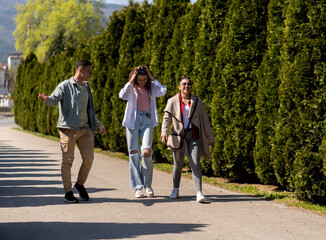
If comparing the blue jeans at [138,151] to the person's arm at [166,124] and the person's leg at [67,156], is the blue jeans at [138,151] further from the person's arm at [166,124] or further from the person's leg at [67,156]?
the person's leg at [67,156]

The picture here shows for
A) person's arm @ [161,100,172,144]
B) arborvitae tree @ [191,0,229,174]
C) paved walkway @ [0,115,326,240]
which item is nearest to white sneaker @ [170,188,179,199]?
paved walkway @ [0,115,326,240]

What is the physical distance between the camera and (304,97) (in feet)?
24.3

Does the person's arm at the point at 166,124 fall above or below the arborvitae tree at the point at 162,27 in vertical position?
below

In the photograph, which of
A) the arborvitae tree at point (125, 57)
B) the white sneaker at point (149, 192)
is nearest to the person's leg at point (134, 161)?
the white sneaker at point (149, 192)

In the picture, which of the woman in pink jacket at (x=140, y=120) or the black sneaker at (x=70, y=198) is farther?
the woman in pink jacket at (x=140, y=120)

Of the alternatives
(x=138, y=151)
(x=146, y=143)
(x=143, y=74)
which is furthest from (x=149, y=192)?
(x=143, y=74)

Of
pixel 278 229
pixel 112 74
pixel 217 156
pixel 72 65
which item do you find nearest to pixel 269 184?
pixel 217 156

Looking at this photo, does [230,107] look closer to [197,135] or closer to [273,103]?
[273,103]

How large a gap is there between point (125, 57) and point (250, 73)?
6539 mm

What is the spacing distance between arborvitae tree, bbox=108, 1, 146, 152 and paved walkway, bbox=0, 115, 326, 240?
6077 millimetres

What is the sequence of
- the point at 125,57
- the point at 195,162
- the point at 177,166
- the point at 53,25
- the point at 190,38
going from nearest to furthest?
the point at 195,162
the point at 177,166
the point at 190,38
the point at 125,57
the point at 53,25

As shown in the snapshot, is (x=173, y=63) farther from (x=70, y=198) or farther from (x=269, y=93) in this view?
(x=70, y=198)

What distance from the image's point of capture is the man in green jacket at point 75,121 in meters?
7.36

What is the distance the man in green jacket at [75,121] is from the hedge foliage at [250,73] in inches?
111
